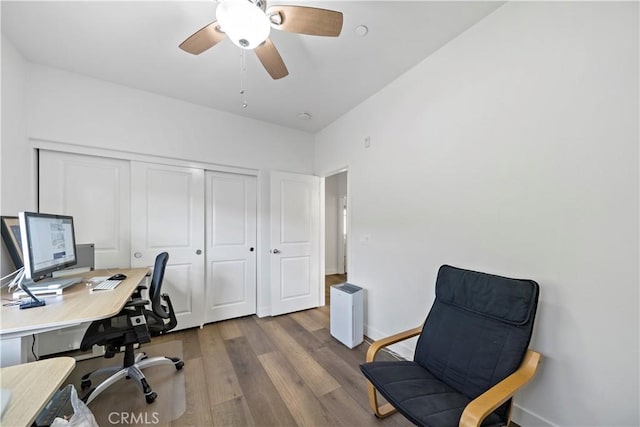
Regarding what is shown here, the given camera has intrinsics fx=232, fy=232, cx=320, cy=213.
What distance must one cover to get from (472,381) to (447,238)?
37.4 inches

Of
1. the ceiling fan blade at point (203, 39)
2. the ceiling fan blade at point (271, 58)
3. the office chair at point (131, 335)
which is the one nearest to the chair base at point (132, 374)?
the office chair at point (131, 335)

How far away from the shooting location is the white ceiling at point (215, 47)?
1.57 metres

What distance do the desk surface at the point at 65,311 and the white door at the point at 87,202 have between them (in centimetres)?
83

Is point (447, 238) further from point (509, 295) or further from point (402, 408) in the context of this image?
point (402, 408)

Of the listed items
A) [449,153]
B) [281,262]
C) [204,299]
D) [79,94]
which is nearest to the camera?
[449,153]

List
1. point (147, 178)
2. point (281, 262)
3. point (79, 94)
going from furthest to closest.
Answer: point (281, 262) → point (147, 178) → point (79, 94)

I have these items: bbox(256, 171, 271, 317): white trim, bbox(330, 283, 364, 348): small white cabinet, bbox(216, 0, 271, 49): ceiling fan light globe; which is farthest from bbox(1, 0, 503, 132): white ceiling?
bbox(330, 283, 364, 348): small white cabinet

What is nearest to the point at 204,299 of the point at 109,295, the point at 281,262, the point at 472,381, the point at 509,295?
the point at 281,262

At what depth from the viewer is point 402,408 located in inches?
46.1

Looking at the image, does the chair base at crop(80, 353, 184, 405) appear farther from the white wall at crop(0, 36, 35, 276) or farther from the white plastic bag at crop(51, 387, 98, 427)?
the white wall at crop(0, 36, 35, 276)

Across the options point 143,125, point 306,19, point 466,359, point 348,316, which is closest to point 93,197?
point 143,125

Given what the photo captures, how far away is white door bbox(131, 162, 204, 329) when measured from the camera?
2.52 metres

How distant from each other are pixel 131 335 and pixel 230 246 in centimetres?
150

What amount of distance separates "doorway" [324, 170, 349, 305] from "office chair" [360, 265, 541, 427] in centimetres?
404
